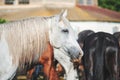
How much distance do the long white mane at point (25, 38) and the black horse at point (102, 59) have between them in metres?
2.79

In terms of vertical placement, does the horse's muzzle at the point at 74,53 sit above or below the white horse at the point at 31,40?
below

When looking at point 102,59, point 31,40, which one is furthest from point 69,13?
point 31,40

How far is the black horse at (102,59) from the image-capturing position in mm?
7961

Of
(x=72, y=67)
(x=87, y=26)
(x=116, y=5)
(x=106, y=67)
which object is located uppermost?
(x=72, y=67)

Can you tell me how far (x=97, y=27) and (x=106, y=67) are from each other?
1030 inches

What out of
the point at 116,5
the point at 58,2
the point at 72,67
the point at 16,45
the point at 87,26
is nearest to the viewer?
the point at 16,45

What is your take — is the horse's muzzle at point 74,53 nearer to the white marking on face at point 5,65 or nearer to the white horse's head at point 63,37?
the white horse's head at point 63,37

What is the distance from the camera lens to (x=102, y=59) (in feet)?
26.3

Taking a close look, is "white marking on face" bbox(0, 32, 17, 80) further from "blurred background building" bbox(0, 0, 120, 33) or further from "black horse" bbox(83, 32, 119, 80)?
"blurred background building" bbox(0, 0, 120, 33)

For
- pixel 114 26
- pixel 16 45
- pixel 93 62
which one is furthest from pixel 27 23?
pixel 114 26

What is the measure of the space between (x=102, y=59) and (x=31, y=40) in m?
3.03

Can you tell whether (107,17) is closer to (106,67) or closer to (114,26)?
(114,26)

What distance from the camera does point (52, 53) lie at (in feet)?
18.0

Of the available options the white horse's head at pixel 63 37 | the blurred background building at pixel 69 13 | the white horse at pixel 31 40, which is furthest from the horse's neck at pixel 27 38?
the blurred background building at pixel 69 13
